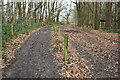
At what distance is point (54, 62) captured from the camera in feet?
27.9

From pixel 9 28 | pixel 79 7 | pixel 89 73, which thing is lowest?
pixel 89 73

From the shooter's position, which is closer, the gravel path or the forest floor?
the gravel path

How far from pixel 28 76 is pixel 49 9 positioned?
3339 cm

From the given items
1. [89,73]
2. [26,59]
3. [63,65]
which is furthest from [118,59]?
[26,59]

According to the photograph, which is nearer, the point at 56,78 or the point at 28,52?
the point at 56,78

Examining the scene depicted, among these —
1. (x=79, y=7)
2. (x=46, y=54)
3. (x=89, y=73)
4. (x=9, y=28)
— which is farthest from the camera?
(x=79, y=7)

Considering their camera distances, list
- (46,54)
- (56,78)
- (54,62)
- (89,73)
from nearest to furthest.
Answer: (56,78), (89,73), (54,62), (46,54)

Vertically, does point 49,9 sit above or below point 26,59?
above

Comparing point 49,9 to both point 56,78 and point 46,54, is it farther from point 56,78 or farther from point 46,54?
point 56,78

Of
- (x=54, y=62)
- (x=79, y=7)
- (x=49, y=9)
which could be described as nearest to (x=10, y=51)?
(x=54, y=62)

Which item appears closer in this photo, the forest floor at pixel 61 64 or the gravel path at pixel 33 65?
the gravel path at pixel 33 65

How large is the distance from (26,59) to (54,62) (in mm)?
1678

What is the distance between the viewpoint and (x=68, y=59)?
29.1 ft

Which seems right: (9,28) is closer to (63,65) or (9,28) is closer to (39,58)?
(39,58)
